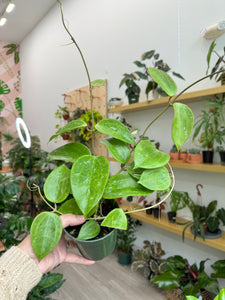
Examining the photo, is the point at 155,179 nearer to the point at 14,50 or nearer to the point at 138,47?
the point at 138,47

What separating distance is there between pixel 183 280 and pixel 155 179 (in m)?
1.56

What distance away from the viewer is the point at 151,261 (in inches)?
74.7

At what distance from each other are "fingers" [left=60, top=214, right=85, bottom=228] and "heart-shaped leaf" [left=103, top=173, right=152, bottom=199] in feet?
0.36

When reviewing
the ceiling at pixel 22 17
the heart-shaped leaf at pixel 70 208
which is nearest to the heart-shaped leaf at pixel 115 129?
the heart-shaped leaf at pixel 70 208

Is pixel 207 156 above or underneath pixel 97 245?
above

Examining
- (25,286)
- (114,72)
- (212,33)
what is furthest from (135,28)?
(25,286)

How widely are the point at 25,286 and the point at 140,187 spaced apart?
1.36 feet

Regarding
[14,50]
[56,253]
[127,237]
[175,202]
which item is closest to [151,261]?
[127,237]

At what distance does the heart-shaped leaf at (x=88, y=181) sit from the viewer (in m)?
0.45

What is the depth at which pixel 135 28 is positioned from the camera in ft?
7.21

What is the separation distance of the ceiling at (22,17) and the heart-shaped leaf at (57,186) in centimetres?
388

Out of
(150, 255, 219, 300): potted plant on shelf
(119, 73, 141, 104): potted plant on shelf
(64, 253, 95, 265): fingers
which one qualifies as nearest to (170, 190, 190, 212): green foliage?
(150, 255, 219, 300): potted plant on shelf

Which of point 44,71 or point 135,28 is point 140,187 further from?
point 44,71

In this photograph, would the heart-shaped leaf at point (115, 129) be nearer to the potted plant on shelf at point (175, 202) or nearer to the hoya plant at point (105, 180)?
the hoya plant at point (105, 180)
